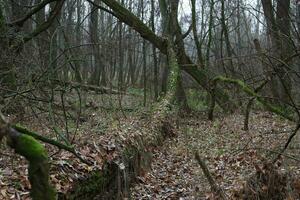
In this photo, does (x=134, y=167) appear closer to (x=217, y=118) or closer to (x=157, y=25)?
(x=217, y=118)

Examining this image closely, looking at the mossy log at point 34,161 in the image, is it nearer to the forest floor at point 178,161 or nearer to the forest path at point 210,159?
the forest floor at point 178,161

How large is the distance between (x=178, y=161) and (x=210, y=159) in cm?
86

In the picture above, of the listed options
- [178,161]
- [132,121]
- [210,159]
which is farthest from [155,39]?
[210,159]

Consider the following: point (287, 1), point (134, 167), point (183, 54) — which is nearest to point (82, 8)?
point (183, 54)

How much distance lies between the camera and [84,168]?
6340 mm

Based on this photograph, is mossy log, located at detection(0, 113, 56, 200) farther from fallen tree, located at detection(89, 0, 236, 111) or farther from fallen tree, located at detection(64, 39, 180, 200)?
fallen tree, located at detection(89, 0, 236, 111)

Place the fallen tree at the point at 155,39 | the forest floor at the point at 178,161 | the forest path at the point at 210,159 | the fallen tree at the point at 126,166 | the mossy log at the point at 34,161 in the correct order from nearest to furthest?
the mossy log at the point at 34,161
the forest floor at the point at 178,161
the fallen tree at the point at 126,166
the forest path at the point at 210,159
the fallen tree at the point at 155,39

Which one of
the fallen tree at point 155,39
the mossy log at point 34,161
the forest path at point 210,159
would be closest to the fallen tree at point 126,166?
the forest path at point 210,159

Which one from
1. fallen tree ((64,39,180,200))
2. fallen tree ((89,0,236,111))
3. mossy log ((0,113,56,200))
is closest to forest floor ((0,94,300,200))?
fallen tree ((64,39,180,200))

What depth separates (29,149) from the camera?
269cm

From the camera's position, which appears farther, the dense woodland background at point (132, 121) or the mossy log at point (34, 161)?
the dense woodland background at point (132, 121)

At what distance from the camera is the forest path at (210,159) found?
286 inches

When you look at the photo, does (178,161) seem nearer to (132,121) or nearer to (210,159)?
(210,159)

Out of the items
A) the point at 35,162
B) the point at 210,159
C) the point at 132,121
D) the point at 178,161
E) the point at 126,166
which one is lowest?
the point at 178,161
